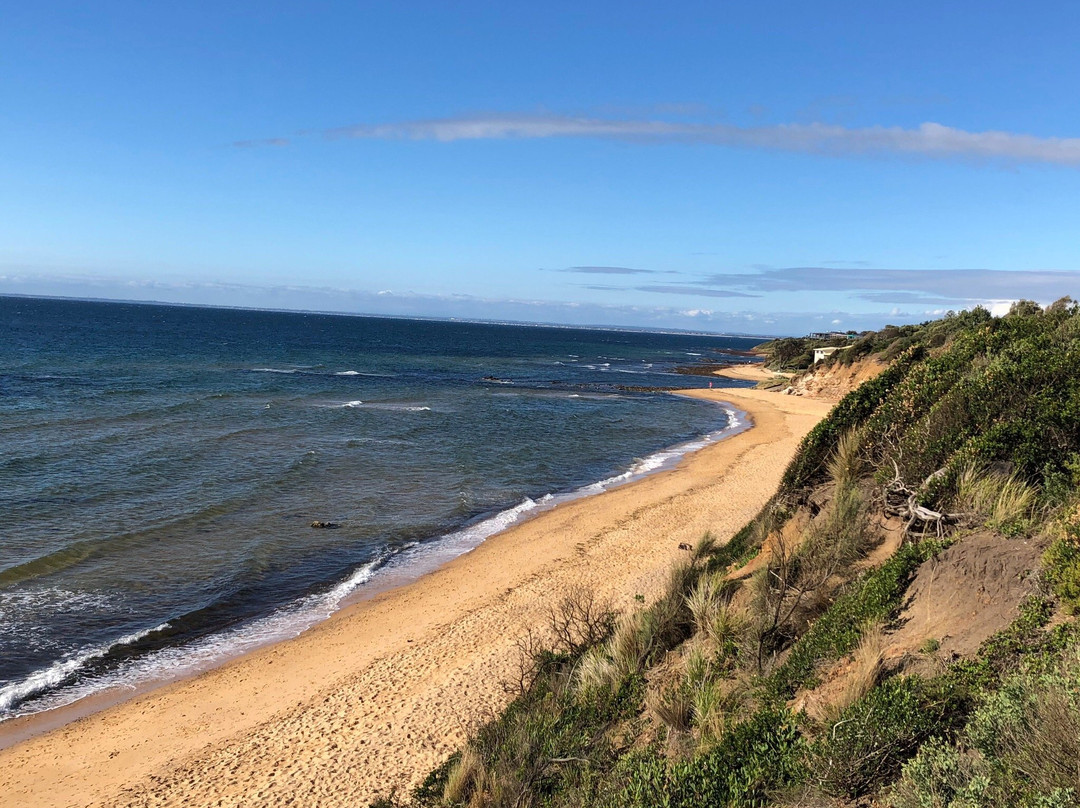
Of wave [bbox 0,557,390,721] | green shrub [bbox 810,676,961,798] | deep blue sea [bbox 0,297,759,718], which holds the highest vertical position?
green shrub [bbox 810,676,961,798]

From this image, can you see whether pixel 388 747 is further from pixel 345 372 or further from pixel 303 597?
pixel 345 372

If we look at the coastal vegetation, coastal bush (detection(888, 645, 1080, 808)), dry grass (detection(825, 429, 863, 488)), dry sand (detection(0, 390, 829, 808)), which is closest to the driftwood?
the coastal vegetation

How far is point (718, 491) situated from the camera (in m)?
24.0

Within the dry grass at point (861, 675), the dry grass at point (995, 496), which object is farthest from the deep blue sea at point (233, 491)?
the dry grass at point (995, 496)

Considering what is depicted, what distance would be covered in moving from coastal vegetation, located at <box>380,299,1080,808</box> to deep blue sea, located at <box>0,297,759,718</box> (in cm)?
717

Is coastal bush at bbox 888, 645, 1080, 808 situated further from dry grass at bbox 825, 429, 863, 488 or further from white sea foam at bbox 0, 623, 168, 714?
white sea foam at bbox 0, 623, 168, 714

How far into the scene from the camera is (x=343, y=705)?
10656mm

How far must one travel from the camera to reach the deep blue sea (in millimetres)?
13328

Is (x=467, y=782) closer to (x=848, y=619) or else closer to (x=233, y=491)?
(x=848, y=619)

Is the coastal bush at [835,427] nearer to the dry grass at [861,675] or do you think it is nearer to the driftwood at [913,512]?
the driftwood at [913,512]

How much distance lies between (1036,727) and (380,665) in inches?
406

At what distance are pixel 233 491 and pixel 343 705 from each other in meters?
13.7

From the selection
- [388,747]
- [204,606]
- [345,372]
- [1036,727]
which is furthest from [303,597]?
[345,372]

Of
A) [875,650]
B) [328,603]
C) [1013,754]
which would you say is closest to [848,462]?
[875,650]
